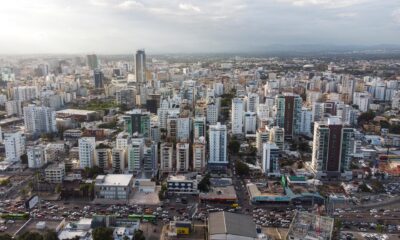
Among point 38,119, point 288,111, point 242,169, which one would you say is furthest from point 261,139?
point 38,119

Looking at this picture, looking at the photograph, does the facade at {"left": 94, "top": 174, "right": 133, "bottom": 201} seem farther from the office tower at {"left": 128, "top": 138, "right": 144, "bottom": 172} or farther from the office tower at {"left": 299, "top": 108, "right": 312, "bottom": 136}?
the office tower at {"left": 299, "top": 108, "right": 312, "bottom": 136}

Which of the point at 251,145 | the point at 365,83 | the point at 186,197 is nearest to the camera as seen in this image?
the point at 186,197

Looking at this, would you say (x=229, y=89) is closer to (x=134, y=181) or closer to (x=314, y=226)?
(x=134, y=181)

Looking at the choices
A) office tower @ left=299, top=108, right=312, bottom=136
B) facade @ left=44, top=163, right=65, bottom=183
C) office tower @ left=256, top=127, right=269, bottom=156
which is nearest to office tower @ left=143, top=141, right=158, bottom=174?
facade @ left=44, top=163, right=65, bottom=183

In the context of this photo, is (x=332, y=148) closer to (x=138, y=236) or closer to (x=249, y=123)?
(x=249, y=123)

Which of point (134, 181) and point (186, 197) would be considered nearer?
point (186, 197)

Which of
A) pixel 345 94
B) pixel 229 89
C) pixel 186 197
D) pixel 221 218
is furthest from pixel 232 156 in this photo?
pixel 229 89
